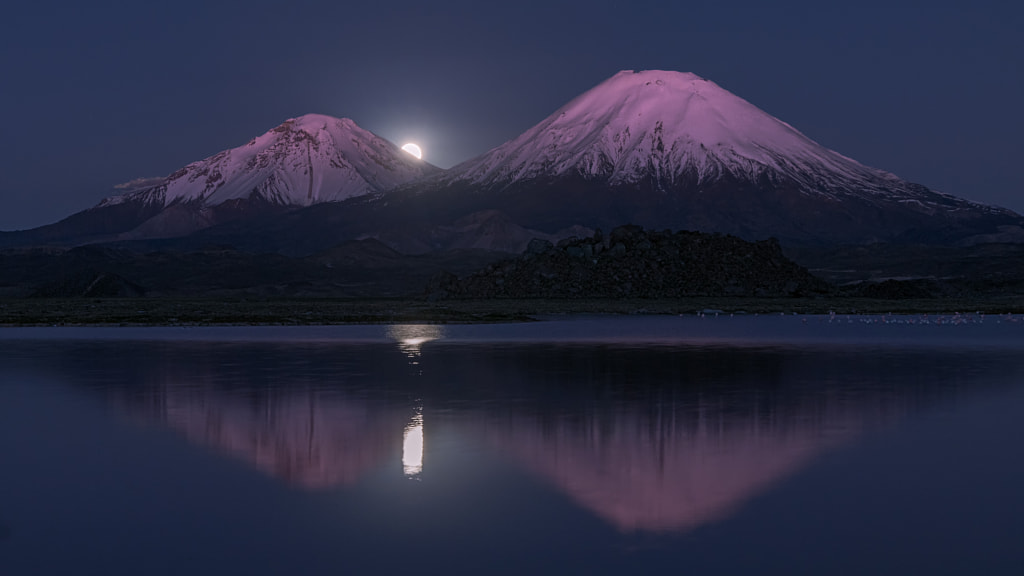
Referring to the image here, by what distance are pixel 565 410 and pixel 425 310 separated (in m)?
65.7

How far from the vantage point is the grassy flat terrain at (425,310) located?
69062 mm

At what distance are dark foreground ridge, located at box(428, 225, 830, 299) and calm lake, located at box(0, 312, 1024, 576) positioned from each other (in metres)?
78.9

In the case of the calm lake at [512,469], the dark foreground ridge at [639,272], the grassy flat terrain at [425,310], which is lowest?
the calm lake at [512,469]

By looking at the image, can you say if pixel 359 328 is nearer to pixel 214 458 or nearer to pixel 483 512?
pixel 214 458

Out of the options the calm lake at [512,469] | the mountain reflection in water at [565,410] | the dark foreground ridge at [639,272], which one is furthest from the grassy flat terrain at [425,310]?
the calm lake at [512,469]

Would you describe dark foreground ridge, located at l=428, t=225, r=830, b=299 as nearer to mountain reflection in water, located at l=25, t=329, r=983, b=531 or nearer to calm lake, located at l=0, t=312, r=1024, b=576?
mountain reflection in water, located at l=25, t=329, r=983, b=531

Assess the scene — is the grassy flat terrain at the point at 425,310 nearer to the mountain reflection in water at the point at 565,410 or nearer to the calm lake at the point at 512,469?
the mountain reflection in water at the point at 565,410

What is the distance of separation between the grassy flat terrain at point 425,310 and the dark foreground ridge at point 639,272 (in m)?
3.69

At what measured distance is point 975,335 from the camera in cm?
5144

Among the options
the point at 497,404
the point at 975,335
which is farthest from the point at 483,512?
the point at 975,335

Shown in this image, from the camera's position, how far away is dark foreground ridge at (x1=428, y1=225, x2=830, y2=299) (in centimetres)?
11181

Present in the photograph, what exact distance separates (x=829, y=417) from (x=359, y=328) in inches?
1694

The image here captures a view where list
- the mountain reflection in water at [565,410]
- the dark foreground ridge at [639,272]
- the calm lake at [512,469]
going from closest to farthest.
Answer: the calm lake at [512,469] < the mountain reflection in water at [565,410] < the dark foreground ridge at [639,272]

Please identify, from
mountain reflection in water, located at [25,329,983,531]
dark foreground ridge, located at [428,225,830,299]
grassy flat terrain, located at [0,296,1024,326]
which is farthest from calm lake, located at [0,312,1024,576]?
dark foreground ridge, located at [428,225,830,299]
